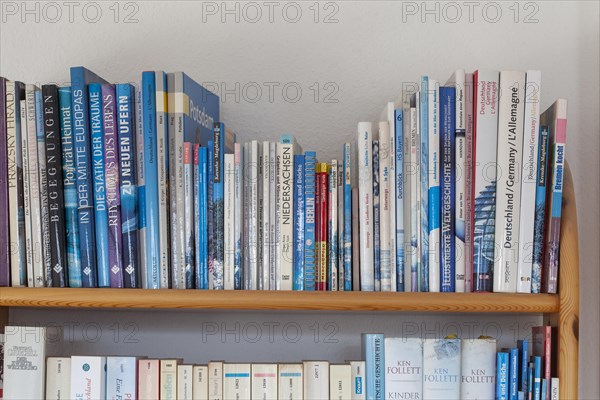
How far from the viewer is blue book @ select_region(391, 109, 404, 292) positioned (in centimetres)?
112

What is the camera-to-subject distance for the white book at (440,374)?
1096 millimetres

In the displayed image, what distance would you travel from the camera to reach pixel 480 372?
1.10 m

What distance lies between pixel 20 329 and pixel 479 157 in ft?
2.21

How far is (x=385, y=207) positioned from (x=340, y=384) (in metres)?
0.25

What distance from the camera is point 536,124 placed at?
1.12m

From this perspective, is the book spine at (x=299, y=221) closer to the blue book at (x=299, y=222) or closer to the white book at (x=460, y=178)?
the blue book at (x=299, y=222)

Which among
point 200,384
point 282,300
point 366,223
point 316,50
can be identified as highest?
point 316,50

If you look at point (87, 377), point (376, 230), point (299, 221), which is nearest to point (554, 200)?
point (376, 230)

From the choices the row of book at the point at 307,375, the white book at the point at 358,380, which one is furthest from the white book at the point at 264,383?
the white book at the point at 358,380

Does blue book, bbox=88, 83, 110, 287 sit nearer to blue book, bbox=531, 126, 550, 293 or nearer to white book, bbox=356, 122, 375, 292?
white book, bbox=356, 122, 375, 292

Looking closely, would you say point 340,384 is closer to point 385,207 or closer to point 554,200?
point 385,207

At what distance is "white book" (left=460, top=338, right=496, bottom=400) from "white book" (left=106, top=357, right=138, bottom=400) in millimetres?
453

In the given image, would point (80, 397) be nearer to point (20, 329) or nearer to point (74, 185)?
point (20, 329)

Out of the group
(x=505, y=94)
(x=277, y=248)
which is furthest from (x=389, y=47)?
(x=277, y=248)
